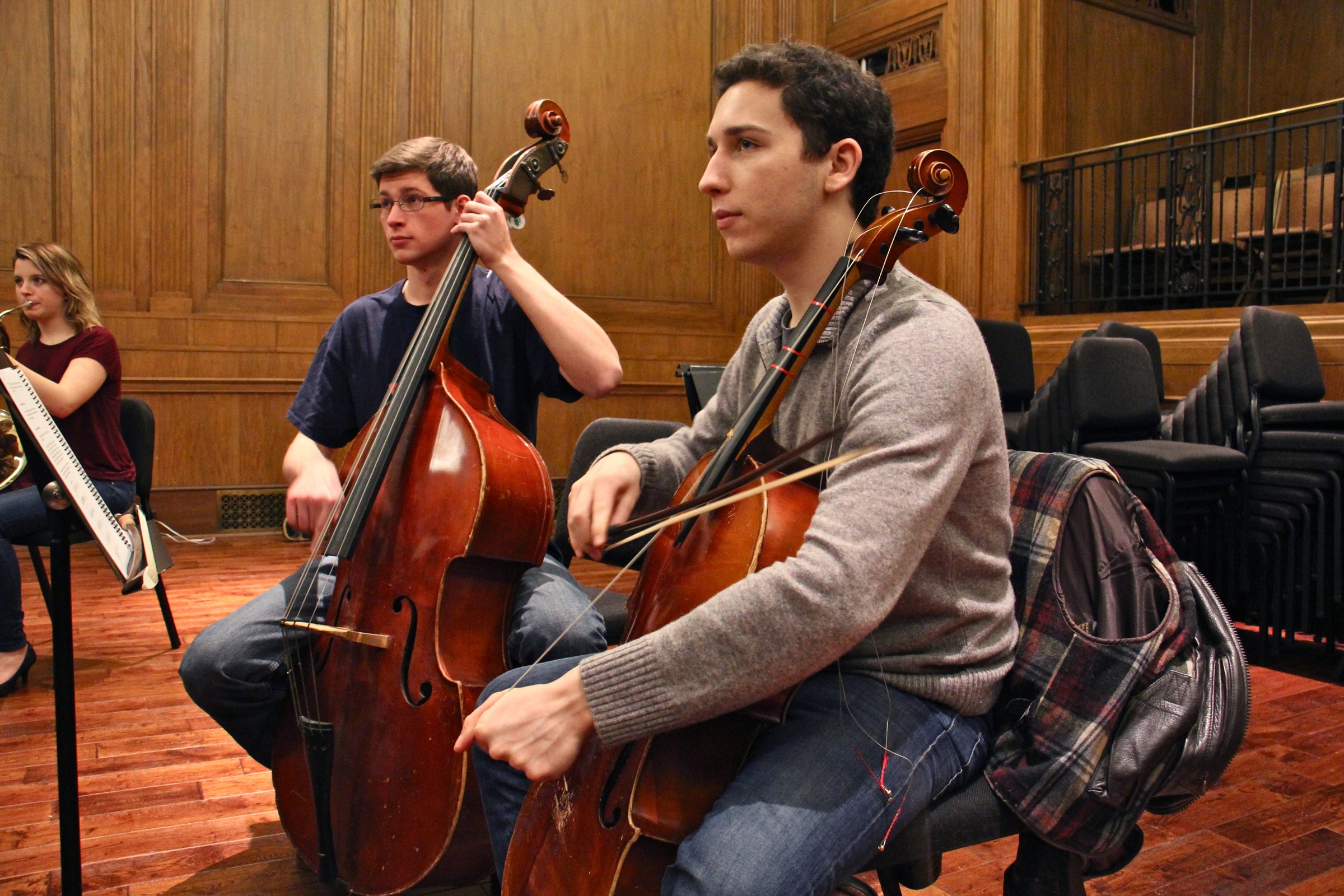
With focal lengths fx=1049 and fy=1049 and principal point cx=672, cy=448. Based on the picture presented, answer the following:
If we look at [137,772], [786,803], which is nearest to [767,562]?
[786,803]

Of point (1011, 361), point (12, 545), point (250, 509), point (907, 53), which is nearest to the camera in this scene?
point (12, 545)

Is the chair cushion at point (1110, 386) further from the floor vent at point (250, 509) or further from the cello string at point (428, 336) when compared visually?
the floor vent at point (250, 509)

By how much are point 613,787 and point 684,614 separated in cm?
18

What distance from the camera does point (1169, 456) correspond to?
3.15 meters

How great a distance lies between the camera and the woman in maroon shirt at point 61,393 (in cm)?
283

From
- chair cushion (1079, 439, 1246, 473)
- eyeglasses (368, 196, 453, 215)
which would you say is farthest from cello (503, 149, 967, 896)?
chair cushion (1079, 439, 1246, 473)

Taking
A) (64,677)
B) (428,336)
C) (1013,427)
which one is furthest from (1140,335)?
(64,677)

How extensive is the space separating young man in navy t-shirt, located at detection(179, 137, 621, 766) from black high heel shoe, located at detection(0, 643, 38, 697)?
4.72ft

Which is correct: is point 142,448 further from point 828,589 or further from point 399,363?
point 828,589

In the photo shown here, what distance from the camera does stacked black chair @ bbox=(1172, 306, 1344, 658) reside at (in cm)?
311

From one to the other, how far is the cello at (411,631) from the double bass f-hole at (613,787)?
1.58 ft

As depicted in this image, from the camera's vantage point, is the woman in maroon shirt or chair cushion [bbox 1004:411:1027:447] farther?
chair cushion [bbox 1004:411:1027:447]

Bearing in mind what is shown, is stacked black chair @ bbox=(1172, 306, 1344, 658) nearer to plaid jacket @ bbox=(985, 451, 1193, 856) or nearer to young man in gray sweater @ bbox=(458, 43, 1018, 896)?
plaid jacket @ bbox=(985, 451, 1193, 856)

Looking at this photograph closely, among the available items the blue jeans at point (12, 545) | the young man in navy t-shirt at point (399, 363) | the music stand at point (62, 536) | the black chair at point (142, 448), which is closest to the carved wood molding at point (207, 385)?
the black chair at point (142, 448)
